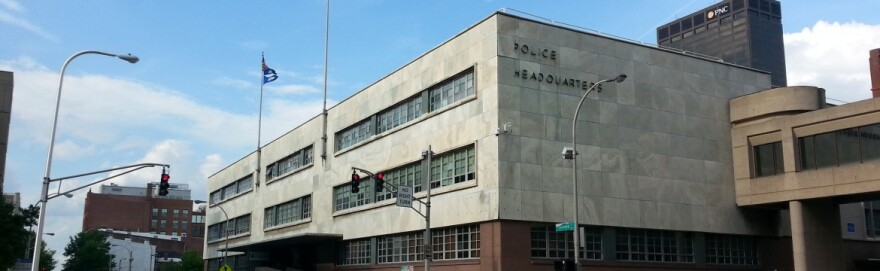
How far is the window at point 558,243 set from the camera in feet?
125

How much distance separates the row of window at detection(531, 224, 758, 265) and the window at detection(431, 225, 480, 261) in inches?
112

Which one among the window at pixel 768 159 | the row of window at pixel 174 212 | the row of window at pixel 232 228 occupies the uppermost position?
the row of window at pixel 174 212

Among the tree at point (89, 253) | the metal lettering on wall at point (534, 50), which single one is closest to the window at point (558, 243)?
the metal lettering on wall at point (534, 50)

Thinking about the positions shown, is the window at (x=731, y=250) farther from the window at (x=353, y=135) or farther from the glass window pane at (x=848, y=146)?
the window at (x=353, y=135)

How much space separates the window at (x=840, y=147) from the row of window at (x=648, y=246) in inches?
248

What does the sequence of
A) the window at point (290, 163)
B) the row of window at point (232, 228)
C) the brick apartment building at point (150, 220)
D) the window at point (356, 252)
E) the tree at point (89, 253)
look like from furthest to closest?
→ the brick apartment building at point (150, 220), the tree at point (89, 253), the row of window at point (232, 228), the window at point (290, 163), the window at point (356, 252)

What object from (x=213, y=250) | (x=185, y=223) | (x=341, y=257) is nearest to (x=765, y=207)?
(x=341, y=257)

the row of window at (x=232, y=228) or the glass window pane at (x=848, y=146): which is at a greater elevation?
the glass window pane at (x=848, y=146)

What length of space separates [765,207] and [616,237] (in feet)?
34.3

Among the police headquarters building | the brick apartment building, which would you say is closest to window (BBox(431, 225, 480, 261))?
the police headquarters building

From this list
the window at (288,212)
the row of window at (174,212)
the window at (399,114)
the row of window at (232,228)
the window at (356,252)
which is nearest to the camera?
the window at (399,114)

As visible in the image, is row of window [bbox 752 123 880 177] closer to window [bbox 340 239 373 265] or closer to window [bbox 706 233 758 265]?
window [bbox 706 233 758 265]

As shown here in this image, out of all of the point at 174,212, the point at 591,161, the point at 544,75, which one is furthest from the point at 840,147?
the point at 174,212

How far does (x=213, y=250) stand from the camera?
85188mm
